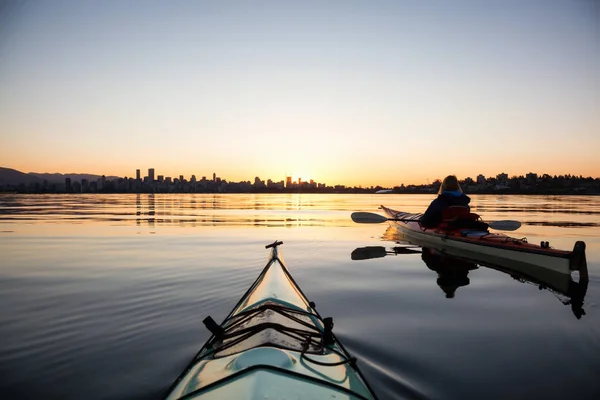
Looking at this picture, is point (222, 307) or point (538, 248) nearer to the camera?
point (222, 307)

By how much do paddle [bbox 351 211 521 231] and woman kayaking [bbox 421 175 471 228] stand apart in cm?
170

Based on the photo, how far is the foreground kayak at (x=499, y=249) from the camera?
8.25m

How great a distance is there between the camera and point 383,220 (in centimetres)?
1568

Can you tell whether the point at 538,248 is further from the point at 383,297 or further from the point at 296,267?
the point at 296,267

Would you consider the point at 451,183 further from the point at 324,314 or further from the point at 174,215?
the point at 174,215

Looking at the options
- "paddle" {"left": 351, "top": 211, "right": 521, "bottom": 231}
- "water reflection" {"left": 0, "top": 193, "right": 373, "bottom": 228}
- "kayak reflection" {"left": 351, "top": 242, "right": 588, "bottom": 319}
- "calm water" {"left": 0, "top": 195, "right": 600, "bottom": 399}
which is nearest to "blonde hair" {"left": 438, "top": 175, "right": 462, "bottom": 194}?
"paddle" {"left": 351, "top": 211, "right": 521, "bottom": 231}

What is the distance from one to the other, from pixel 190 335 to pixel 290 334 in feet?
8.02

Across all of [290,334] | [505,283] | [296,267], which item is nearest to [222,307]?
[290,334]

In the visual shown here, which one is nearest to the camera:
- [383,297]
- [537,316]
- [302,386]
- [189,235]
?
[302,386]

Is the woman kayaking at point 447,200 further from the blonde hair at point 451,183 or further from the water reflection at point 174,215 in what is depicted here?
the water reflection at point 174,215

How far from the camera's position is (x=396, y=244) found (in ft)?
52.4

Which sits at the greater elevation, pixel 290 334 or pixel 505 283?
pixel 290 334

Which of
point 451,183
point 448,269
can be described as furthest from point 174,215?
point 448,269

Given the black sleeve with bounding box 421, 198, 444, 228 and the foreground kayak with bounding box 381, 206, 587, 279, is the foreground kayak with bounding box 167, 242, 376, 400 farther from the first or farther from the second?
the black sleeve with bounding box 421, 198, 444, 228
